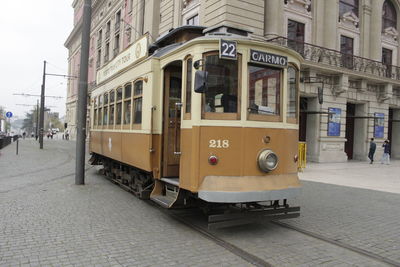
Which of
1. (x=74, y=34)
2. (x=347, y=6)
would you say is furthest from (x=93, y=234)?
(x=74, y=34)

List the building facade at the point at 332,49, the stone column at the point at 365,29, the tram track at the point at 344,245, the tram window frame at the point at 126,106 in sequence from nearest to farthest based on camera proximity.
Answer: the tram track at the point at 344,245, the tram window frame at the point at 126,106, the building facade at the point at 332,49, the stone column at the point at 365,29

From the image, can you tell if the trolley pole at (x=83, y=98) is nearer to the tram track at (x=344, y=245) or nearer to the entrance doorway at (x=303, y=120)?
the tram track at (x=344, y=245)

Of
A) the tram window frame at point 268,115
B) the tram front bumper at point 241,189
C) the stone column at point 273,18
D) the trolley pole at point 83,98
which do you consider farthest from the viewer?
the stone column at point 273,18

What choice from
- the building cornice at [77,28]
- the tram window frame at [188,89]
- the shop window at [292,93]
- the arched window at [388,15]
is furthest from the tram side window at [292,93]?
the building cornice at [77,28]

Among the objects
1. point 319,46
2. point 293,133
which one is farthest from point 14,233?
point 319,46

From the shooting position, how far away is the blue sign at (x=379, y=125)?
23.8 meters

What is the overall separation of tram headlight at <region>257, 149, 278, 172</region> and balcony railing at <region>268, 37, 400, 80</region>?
13797 millimetres

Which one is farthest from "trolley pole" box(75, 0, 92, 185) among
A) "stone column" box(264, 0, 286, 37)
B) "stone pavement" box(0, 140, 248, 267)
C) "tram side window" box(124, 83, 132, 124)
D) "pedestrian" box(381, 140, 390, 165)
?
"pedestrian" box(381, 140, 390, 165)

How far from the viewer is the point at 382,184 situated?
12.3 meters

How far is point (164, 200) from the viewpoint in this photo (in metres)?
6.44

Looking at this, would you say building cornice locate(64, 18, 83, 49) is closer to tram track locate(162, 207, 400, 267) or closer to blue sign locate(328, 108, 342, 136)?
blue sign locate(328, 108, 342, 136)

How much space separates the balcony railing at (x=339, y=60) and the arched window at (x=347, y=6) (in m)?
3.30

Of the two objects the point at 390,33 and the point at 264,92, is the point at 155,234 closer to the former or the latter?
the point at 264,92

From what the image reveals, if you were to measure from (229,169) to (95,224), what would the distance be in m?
2.53
